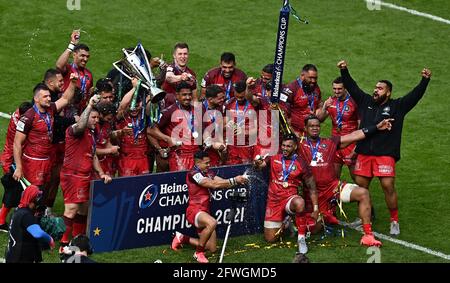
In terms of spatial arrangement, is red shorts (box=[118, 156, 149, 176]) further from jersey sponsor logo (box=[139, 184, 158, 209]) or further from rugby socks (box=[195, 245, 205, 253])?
rugby socks (box=[195, 245, 205, 253])

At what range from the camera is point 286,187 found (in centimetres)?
1623

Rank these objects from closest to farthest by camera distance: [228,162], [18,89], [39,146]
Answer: [39,146] < [228,162] < [18,89]

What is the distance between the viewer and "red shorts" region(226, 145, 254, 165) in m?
17.4

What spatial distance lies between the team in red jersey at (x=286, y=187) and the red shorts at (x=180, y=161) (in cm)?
117

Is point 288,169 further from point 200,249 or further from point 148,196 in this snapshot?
point 148,196

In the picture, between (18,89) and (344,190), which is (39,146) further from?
(18,89)

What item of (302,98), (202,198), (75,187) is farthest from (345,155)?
(75,187)

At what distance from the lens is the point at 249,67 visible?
2239 cm

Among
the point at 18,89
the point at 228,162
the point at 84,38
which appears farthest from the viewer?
the point at 84,38

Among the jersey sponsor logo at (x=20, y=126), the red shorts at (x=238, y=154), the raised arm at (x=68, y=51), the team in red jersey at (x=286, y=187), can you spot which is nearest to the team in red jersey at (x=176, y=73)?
the red shorts at (x=238, y=154)

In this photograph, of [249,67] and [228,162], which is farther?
[249,67]

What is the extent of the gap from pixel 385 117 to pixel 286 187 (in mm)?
1703

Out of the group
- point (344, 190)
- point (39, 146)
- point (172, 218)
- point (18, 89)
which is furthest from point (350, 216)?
point (18, 89)

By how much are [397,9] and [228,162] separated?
27.1ft
